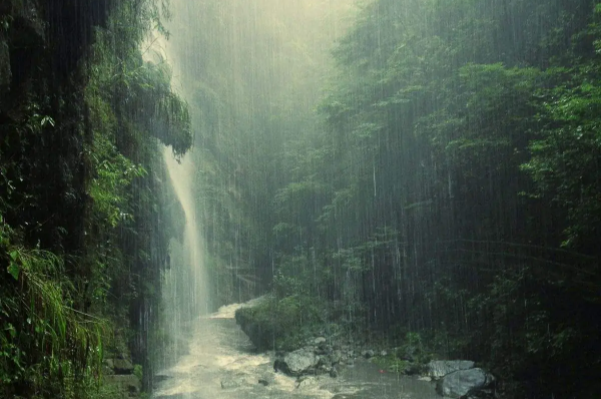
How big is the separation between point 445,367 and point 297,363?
3616 mm

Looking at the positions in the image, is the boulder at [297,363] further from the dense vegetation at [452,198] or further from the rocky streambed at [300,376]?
the dense vegetation at [452,198]

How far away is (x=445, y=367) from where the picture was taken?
11586mm

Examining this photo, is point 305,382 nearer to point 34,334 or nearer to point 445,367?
point 445,367

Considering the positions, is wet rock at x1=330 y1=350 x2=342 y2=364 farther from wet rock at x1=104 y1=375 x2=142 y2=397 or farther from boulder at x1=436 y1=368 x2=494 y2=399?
wet rock at x1=104 y1=375 x2=142 y2=397

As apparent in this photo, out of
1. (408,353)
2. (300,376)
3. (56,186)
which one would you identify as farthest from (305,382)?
(56,186)

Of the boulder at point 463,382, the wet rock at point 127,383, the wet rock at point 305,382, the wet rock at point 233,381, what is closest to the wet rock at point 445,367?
the boulder at point 463,382

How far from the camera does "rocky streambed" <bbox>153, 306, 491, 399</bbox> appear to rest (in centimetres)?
1062

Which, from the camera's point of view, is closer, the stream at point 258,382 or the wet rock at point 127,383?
the wet rock at point 127,383

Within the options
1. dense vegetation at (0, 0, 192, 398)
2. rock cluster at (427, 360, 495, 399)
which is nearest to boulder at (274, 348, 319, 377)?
rock cluster at (427, 360, 495, 399)

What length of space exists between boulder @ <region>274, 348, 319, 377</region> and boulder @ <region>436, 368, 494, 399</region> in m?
3.45

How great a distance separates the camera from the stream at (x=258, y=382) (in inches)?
422

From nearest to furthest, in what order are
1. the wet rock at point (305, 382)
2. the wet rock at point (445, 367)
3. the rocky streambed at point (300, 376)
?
the rocky streambed at point (300, 376), the wet rock at point (445, 367), the wet rock at point (305, 382)

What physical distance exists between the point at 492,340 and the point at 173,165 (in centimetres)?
1581

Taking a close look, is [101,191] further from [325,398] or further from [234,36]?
[234,36]
